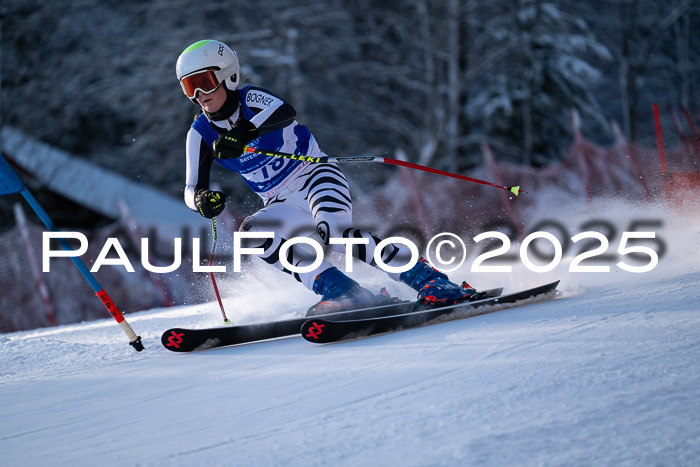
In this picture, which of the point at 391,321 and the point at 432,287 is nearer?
the point at 391,321

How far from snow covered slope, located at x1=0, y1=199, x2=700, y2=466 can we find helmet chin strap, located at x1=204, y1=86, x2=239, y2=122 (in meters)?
1.39

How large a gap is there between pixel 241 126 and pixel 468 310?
5.48ft

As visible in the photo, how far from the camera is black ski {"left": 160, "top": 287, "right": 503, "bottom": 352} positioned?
4258 millimetres

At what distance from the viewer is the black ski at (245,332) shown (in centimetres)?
426

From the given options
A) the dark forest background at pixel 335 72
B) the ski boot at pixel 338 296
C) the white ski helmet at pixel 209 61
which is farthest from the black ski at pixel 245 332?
the dark forest background at pixel 335 72

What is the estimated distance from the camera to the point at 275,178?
476 centimetres

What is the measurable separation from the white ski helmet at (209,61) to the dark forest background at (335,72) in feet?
41.6

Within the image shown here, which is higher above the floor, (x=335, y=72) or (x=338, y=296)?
(x=335, y=72)

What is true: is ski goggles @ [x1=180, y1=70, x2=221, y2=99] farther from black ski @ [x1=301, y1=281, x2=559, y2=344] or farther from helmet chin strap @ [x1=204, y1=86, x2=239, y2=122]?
black ski @ [x1=301, y1=281, x2=559, y2=344]

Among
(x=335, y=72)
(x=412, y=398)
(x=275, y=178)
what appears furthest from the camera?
(x=335, y=72)

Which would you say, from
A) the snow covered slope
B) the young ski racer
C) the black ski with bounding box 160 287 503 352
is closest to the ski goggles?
the young ski racer

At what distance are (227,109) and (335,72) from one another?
15.1 meters

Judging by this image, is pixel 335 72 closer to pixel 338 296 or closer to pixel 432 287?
pixel 338 296

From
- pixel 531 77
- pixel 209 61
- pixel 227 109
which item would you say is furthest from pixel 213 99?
pixel 531 77
